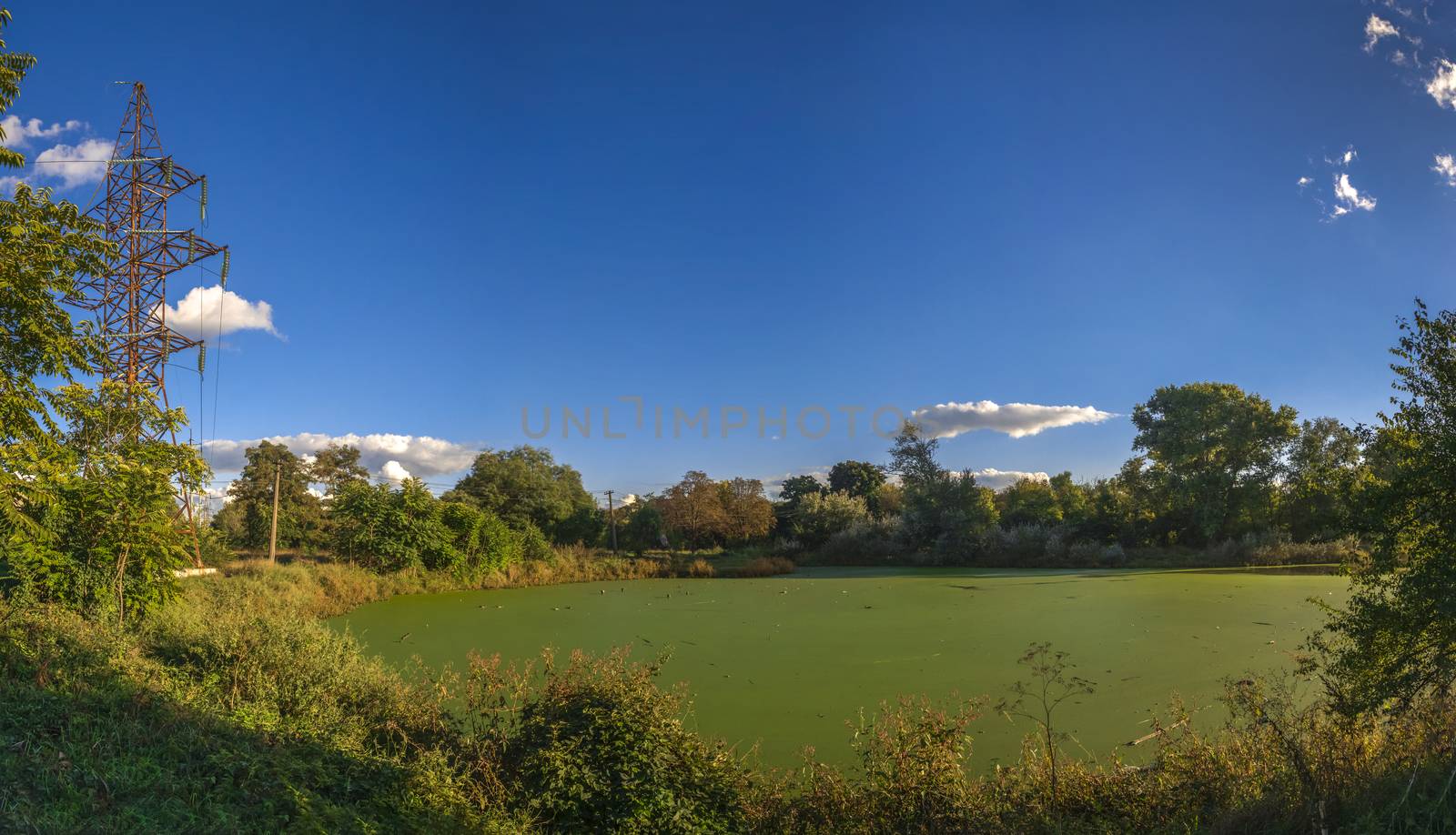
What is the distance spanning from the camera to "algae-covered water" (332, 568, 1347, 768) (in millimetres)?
5422

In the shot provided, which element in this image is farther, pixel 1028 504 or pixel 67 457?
pixel 1028 504

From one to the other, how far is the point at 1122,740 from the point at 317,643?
610 centimetres

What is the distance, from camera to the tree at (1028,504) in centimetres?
2625

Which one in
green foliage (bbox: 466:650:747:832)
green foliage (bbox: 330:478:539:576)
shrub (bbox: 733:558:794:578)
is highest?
green foliage (bbox: 330:478:539:576)

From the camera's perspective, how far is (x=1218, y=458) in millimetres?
23438

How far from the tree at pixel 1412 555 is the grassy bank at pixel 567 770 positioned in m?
0.32

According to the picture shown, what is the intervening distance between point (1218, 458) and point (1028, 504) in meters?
6.96

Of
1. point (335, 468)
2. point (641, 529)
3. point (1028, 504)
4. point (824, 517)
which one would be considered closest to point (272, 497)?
point (335, 468)

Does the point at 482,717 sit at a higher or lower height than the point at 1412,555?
lower

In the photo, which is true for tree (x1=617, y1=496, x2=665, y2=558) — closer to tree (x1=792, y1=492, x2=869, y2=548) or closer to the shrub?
tree (x1=792, y1=492, x2=869, y2=548)

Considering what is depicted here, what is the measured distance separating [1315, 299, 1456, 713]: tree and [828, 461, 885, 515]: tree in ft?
95.9

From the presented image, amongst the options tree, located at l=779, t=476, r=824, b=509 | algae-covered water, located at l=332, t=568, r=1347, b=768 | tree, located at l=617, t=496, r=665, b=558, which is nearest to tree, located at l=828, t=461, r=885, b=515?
tree, located at l=779, t=476, r=824, b=509

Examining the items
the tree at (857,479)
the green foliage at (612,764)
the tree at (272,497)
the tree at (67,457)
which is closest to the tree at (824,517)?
the tree at (857,479)

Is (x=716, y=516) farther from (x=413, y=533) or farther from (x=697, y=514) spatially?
(x=413, y=533)
